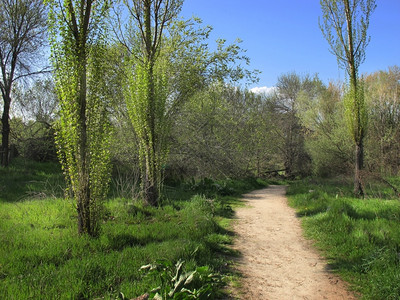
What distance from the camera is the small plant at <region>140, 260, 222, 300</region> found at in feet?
11.5

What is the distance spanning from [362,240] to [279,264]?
5.74 feet

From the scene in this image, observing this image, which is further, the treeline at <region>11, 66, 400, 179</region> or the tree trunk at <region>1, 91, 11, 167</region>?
the tree trunk at <region>1, 91, 11, 167</region>

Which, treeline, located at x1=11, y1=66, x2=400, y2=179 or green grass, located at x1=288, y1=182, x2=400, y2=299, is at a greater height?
treeline, located at x1=11, y1=66, x2=400, y2=179

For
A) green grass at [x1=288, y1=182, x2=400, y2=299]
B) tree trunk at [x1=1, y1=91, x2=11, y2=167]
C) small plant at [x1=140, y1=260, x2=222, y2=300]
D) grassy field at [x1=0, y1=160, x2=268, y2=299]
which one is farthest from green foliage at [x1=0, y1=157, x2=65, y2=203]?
green grass at [x1=288, y1=182, x2=400, y2=299]

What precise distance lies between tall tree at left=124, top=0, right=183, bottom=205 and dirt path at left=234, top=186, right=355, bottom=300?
3.02 metres

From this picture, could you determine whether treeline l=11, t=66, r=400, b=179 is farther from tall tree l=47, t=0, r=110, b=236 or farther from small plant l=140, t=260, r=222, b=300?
small plant l=140, t=260, r=222, b=300

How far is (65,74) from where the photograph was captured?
5.64 metres

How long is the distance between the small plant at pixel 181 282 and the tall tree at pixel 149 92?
16.3ft

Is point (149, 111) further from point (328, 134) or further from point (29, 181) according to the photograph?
point (328, 134)

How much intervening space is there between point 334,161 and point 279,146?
17.6ft

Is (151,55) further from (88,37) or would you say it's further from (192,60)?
(88,37)

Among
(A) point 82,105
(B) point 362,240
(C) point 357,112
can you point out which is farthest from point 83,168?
(C) point 357,112

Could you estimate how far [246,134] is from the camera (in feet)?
58.9

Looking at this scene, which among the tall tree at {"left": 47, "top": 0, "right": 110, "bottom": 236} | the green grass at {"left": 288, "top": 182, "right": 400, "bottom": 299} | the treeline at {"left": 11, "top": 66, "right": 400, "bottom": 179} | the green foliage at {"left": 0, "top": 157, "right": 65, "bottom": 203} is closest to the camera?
the green grass at {"left": 288, "top": 182, "right": 400, "bottom": 299}
